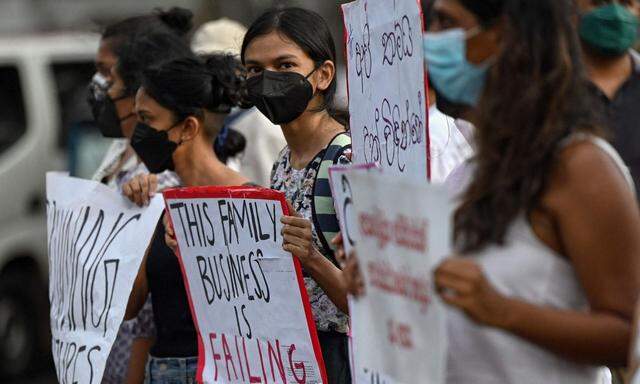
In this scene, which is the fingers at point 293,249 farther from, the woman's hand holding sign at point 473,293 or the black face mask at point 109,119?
the black face mask at point 109,119

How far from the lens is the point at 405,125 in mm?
3658

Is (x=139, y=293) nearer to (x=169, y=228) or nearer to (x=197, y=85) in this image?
(x=169, y=228)

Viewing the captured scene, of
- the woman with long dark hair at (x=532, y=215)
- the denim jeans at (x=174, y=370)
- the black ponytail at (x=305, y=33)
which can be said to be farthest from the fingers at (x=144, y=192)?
the woman with long dark hair at (x=532, y=215)

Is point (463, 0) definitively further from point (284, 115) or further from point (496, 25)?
point (284, 115)

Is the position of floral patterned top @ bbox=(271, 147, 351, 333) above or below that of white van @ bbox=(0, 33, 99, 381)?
above

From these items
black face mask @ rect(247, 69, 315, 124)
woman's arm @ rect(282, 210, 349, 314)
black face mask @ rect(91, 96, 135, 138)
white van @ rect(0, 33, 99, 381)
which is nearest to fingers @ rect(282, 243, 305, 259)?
woman's arm @ rect(282, 210, 349, 314)

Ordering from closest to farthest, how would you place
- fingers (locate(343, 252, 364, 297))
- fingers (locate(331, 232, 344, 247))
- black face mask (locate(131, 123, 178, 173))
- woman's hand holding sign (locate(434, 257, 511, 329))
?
woman's hand holding sign (locate(434, 257, 511, 329)) → fingers (locate(343, 252, 364, 297)) → fingers (locate(331, 232, 344, 247)) → black face mask (locate(131, 123, 178, 173))

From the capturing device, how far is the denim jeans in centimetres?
446

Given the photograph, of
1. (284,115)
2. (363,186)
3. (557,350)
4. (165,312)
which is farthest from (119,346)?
(557,350)

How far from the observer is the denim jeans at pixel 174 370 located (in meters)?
4.46

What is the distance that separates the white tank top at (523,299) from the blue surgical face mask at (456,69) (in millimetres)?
227

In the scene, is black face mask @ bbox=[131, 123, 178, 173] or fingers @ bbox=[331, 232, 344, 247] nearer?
fingers @ bbox=[331, 232, 344, 247]

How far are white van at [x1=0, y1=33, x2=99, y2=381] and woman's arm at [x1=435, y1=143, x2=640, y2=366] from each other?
22.5ft

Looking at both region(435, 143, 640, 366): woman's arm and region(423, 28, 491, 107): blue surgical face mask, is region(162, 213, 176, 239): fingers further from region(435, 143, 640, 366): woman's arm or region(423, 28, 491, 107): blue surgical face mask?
region(435, 143, 640, 366): woman's arm
